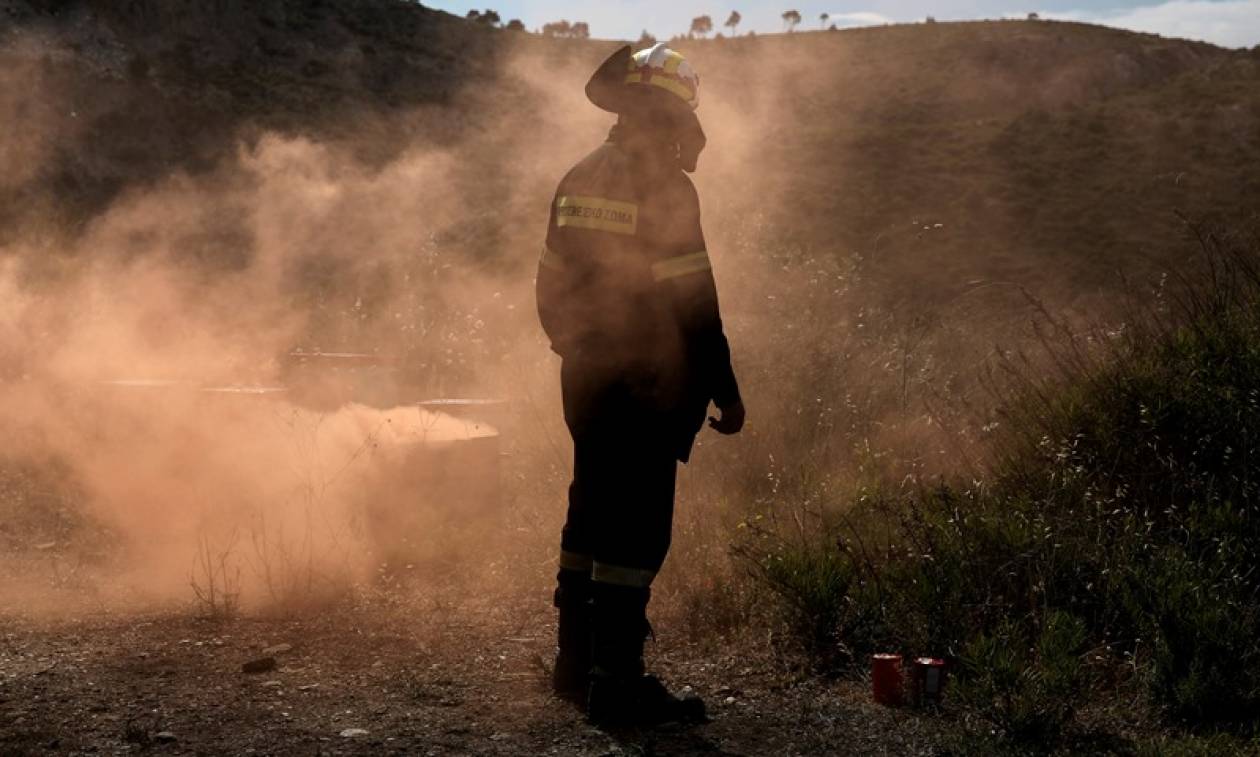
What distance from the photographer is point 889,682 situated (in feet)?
12.0

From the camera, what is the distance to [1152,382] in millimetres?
4477

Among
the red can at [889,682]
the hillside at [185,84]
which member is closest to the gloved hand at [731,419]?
the red can at [889,682]

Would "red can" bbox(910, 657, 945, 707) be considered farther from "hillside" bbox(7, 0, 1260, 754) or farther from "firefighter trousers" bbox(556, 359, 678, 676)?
"firefighter trousers" bbox(556, 359, 678, 676)


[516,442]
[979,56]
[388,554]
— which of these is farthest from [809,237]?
[979,56]

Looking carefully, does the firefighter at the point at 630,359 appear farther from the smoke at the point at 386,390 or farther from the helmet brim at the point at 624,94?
the smoke at the point at 386,390

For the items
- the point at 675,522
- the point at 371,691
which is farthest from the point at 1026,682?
the point at 675,522

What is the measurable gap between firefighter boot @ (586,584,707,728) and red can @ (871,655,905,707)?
1.79ft

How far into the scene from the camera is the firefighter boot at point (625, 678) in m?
3.56

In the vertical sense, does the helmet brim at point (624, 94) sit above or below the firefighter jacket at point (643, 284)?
above

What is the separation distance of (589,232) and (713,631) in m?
1.59

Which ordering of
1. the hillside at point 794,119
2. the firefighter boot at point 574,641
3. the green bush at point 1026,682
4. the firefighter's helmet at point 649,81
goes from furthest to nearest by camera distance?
the hillside at point 794,119, the firefighter boot at point 574,641, the firefighter's helmet at point 649,81, the green bush at point 1026,682

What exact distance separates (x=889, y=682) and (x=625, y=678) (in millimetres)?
793

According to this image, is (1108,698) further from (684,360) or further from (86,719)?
(86,719)

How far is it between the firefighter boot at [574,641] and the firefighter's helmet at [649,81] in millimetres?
1499
